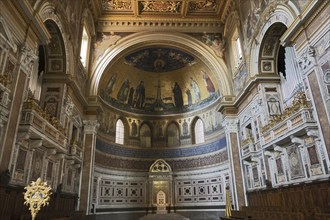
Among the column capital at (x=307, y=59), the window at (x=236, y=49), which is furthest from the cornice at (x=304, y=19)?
the window at (x=236, y=49)

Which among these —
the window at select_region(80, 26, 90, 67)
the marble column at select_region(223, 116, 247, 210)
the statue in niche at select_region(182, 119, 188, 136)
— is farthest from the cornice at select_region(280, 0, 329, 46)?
the statue in niche at select_region(182, 119, 188, 136)

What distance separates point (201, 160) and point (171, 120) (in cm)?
571

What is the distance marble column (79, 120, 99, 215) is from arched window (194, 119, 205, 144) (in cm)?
1079

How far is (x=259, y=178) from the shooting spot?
15.8 m

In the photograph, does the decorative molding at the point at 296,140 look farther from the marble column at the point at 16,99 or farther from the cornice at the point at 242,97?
the marble column at the point at 16,99

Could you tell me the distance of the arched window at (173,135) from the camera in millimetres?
27016

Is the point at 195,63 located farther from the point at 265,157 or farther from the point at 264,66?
the point at 265,157

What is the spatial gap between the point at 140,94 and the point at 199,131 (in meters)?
7.32

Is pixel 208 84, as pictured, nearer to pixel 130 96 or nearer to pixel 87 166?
pixel 130 96

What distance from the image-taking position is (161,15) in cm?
2281

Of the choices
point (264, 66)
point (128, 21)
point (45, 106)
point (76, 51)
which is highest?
point (128, 21)

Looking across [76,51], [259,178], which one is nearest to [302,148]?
[259,178]

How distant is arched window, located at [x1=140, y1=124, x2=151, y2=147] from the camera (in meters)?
27.0

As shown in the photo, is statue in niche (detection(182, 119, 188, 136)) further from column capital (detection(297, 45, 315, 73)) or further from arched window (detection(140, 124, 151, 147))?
column capital (detection(297, 45, 315, 73))
